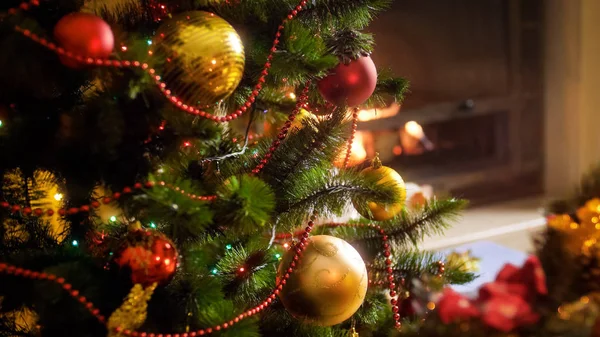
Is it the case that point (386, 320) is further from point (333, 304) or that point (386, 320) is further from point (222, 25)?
point (222, 25)

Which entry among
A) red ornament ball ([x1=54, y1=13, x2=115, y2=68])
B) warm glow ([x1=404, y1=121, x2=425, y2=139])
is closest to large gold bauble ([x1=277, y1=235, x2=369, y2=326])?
red ornament ball ([x1=54, y1=13, x2=115, y2=68])

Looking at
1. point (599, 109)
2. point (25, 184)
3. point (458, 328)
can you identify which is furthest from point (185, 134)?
point (599, 109)

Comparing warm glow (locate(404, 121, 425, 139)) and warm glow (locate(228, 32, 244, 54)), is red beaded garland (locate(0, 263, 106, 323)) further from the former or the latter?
warm glow (locate(404, 121, 425, 139))

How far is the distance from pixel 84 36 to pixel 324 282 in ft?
1.13

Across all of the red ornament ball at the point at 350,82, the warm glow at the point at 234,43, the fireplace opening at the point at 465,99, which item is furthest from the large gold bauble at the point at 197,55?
the fireplace opening at the point at 465,99

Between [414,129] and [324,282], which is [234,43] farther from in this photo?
[414,129]

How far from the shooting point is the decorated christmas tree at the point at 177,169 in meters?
0.53

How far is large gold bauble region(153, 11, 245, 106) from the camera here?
551 mm

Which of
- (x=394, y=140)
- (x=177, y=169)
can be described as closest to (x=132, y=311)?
(x=177, y=169)

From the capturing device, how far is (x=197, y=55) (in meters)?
0.55

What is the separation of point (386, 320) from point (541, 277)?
0.43 metres

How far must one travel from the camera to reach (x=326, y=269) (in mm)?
643

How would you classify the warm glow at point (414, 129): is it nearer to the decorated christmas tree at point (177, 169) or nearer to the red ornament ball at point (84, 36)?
the decorated christmas tree at point (177, 169)

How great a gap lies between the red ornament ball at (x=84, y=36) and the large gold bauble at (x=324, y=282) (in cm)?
30
